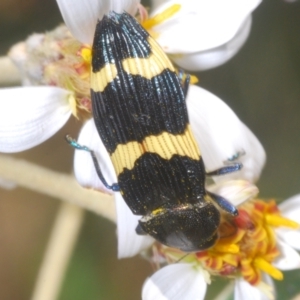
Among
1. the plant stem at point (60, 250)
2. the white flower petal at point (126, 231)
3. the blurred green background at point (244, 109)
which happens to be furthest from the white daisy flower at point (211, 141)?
the blurred green background at point (244, 109)

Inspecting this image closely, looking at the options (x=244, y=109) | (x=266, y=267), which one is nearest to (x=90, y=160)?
(x=266, y=267)

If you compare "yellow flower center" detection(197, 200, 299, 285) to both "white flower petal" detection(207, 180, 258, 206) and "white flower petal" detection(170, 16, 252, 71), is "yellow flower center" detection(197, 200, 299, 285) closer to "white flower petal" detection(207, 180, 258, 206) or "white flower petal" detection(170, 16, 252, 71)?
"white flower petal" detection(207, 180, 258, 206)

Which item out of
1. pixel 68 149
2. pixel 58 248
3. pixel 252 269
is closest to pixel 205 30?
pixel 252 269

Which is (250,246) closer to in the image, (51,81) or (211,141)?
(211,141)

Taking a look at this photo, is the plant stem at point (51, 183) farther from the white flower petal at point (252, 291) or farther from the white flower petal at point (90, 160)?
the white flower petal at point (252, 291)

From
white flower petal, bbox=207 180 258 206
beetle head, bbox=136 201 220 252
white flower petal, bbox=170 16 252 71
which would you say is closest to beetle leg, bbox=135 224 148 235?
beetle head, bbox=136 201 220 252

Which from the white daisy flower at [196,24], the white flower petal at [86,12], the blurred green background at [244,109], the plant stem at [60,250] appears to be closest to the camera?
the white flower petal at [86,12]
